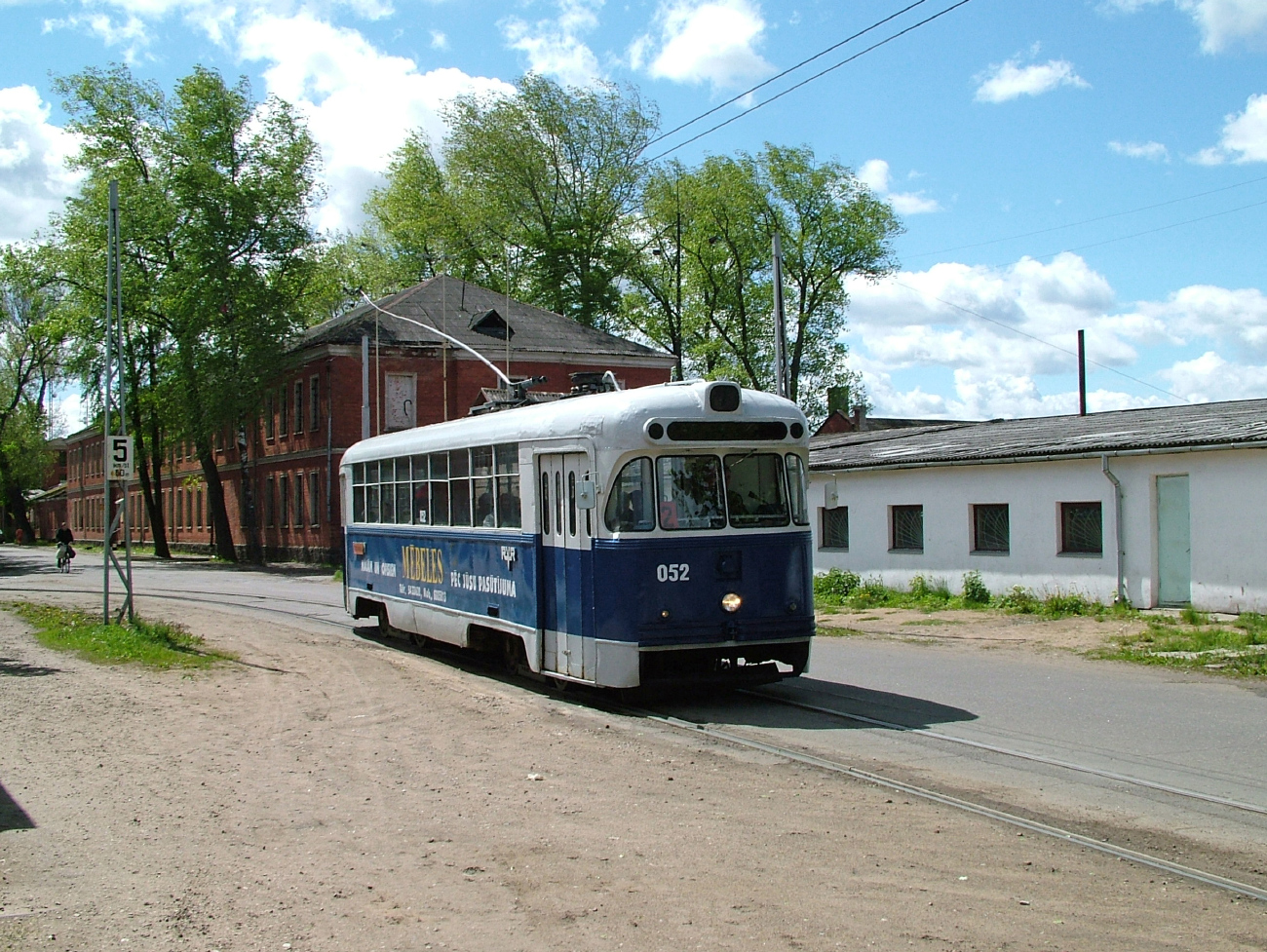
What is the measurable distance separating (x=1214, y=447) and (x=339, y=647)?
42.8 ft

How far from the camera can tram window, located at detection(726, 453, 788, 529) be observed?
37.4 feet

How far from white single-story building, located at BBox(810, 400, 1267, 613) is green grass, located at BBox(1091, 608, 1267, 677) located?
3.51ft

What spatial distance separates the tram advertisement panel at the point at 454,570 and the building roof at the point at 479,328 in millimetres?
27516

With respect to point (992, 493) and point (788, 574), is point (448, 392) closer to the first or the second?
point (992, 493)

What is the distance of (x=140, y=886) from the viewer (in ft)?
20.0

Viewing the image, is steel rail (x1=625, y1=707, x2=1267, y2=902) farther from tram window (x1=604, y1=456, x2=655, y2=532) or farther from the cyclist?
the cyclist

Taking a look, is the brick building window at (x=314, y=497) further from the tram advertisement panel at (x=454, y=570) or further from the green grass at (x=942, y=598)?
the tram advertisement panel at (x=454, y=570)

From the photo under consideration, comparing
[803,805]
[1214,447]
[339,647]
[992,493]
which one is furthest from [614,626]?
[992,493]

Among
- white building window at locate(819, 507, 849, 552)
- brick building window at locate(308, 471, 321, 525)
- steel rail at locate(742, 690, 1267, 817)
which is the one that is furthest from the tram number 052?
brick building window at locate(308, 471, 321, 525)

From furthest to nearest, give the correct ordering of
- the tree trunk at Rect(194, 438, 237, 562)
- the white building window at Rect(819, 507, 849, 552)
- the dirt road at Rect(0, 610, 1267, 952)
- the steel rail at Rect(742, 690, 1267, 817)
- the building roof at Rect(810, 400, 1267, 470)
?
1. the tree trunk at Rect(194, 438, 237, 562)
2. the white building window at Rect(819, 507, 849, 552)
3. the building roof at Rect(810, 400, 1267, 470)
4. the steel rail at Rect(742, 690, 1267, 817)
5. the dirt road at Rect(0, 610, 1267, 952)

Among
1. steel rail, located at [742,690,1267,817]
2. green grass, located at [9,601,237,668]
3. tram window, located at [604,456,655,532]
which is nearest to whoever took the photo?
steel rail, located at [742,690,1267,817]

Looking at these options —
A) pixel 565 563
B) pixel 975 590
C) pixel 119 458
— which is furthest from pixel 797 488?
pixel 975 590

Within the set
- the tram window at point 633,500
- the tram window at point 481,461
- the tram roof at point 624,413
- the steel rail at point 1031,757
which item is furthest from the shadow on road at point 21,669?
the steel rail at point 1031,757

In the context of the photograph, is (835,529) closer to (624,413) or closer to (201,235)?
(624,413)
